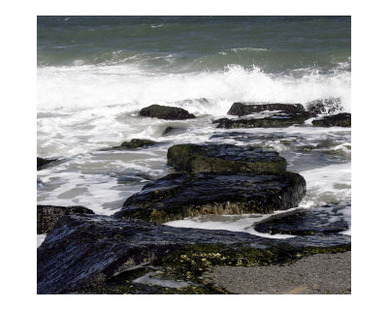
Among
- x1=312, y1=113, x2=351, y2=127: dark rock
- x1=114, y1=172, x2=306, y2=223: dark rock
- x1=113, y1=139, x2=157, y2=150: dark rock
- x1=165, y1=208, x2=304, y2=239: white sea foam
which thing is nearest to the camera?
x1=165, y1=208, x2=304, y2=239: white sea foam

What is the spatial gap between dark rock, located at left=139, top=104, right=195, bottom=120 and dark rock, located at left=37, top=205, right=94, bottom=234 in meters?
6.05

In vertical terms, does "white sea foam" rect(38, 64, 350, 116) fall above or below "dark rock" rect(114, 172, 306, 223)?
above

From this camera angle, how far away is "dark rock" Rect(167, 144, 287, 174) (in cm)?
612

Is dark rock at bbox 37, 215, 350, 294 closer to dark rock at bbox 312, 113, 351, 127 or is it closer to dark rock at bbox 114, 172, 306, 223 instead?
dark rock at bbox 114, 172, 306, 223

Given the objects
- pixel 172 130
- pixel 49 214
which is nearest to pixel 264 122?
pixel 172 130

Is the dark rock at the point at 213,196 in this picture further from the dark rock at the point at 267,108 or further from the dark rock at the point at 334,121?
the dark rock at the point at 267,108

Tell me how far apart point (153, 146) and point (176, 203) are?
3.70 meters

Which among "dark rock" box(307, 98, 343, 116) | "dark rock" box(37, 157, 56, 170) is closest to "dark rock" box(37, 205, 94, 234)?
"dark rock" box(37, 157, 56, 170)

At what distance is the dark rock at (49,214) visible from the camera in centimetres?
481

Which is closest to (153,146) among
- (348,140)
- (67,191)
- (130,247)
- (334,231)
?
(67,191)

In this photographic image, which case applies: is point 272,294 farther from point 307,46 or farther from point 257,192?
point 307,46

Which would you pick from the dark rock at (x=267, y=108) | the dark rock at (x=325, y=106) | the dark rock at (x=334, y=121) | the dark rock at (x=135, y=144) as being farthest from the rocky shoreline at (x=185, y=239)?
the dark rock at (x=325, y=106)

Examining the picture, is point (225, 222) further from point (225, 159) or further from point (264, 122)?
point (264, 122)

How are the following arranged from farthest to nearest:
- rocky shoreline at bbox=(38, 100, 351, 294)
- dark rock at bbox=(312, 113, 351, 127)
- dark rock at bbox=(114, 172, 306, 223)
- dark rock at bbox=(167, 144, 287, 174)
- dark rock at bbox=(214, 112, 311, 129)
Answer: dark rock at bbox=(214, 112, 311, 129)
dark rock at bbox=(312, 113, 351, 127)
dark rock at bbox=(167, 144, 287, 174)
dark rock at bbox=(114, 172, 306, 223)
rocky shoreline at bbox=(38, 100, 351, 294)
